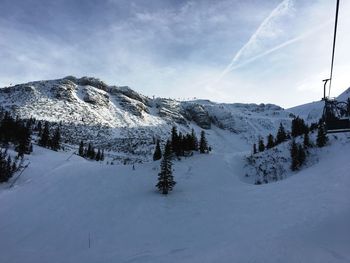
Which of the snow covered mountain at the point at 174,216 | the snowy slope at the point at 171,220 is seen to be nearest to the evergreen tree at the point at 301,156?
the snow covered mountain at the point at 174,216

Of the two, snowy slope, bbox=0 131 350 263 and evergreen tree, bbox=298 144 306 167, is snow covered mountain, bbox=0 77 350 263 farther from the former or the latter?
evergreen tree, bbox=298 144 306 167

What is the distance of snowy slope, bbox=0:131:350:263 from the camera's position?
1532 cm

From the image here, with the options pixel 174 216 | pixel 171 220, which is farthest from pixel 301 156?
pixel 171 220

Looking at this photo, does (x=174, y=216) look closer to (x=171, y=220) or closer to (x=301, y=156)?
(x=171, y=220)

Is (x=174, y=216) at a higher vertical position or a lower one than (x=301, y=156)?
lower

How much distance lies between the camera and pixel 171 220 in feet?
90.3

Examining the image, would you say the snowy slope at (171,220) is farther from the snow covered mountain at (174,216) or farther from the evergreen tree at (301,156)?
the evergreen tree at (301,156)

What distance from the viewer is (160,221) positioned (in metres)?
27.3

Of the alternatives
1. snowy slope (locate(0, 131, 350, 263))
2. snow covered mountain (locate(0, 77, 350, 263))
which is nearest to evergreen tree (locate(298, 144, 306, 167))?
snow covered mountain (locate(0, 77, 350, 263))

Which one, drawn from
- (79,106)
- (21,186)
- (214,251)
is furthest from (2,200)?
(79,106)

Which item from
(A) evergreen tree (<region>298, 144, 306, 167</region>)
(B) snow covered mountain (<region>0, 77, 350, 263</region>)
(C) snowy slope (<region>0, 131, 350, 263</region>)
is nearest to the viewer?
(C) snowy slope (<region>0, 131, 350, 263</region>)

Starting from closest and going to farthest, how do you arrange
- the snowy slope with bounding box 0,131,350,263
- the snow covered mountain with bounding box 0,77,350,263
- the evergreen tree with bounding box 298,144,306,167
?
the snowy slope with bounding box 0,131,350,263, the snow covered mountain with bounding box 0,77,350,263, the evergreen tree with bounding box 298,144,306,167

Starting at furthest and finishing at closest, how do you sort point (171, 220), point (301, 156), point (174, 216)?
point (301, 156)
point (174, 216)
point (171, 220)

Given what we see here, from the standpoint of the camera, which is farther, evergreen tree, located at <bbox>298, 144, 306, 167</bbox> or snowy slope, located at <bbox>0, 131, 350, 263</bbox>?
evergreen tree, located at <bbox>298, 144, 306, 167</bbox>
